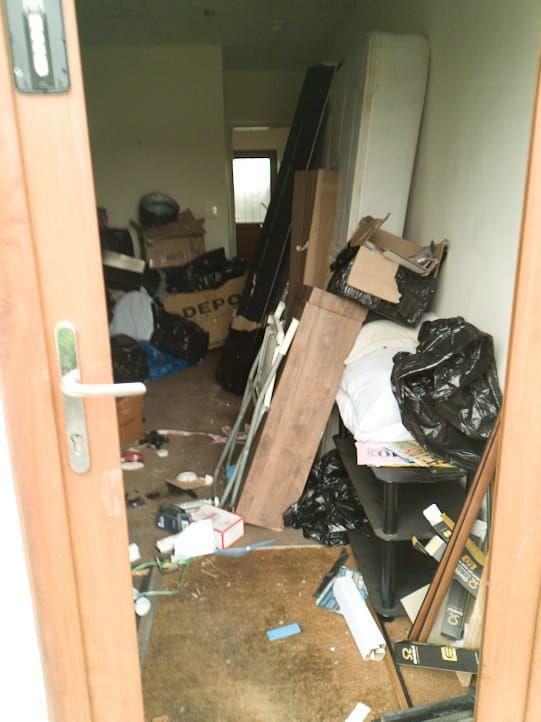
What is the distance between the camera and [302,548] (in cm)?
235

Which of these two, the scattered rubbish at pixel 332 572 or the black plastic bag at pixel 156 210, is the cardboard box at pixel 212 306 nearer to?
the black plastic bag at pixel 156 210

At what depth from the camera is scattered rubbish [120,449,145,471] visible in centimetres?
306

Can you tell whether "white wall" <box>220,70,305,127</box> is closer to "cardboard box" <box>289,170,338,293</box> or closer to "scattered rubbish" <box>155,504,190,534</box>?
"cardboard box" <box>289,170,338,293</box>

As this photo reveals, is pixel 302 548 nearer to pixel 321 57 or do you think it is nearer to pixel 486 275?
pixel 486 275

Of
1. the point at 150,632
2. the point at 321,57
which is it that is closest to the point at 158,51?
the point at 321,57

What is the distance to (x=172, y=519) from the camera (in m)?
2.44

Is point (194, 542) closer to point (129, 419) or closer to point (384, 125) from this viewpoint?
point (129, 419)

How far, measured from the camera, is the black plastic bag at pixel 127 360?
4.43 metres

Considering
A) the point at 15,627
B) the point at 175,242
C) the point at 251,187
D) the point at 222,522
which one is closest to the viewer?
the point at 15,627

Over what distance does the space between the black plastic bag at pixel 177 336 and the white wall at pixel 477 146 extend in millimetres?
2772

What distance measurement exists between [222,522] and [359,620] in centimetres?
76

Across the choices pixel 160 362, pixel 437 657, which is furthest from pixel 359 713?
pixel 160 362

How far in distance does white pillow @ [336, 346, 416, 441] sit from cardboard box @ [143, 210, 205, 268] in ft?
11.2

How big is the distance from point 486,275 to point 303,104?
3.15 meters
